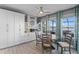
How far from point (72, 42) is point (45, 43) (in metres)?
1.12

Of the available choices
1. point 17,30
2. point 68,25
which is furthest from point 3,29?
point 68,25

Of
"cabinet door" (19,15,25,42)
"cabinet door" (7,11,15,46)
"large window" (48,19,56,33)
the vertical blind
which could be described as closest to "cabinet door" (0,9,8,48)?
"cabinet door" (7,11,15,46)

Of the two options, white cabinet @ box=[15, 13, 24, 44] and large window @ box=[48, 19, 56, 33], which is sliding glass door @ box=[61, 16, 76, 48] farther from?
white cabinet @ box=[15, 13, 24, 44]

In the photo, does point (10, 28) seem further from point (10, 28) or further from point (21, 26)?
point (21, 26)

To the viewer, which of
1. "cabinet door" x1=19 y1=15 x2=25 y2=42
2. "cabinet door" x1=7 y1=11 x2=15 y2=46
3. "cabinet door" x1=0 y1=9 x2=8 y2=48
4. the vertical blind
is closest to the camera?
the vertical blind

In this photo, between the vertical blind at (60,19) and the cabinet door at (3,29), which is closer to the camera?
the vertical blind at (60,19)

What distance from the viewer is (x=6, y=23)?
4.80m

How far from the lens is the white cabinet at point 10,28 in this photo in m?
4.61

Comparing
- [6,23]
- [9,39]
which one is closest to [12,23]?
[6,23]

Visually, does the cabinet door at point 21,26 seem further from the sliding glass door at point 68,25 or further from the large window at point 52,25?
the sliding glass door at point 68,25

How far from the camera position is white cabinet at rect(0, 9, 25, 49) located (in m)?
4.61

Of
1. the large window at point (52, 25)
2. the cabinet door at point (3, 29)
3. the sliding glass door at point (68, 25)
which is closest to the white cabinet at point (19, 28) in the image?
the cabinet door at point (3, 29)

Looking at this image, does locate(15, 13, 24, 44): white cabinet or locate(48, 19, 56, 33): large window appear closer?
locate(48, 19, 56, 33): large window

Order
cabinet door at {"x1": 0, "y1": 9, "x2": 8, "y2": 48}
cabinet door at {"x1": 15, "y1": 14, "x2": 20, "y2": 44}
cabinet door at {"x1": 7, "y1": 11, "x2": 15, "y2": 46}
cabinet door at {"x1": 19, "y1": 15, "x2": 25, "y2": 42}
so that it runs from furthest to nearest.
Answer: cabinet door at {"x1": 19, "y1": 15, "x2": 25, "y2": 42}
cabinet door at {"x1": 15, "y1": 14, "x2": 20, "y2": 44}
cabinet door at {"x1": 7, "y1": 11, "x2": 15, "y2": 46}
cabinet door at {"x1": 0, "y1": 9, "x2": 8, "y2": 48}
